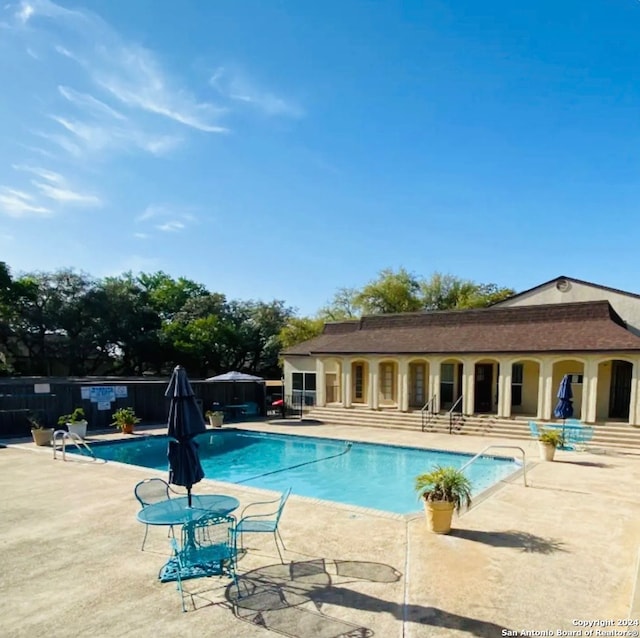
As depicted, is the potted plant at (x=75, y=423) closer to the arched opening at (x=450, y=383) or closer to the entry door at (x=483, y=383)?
the arched opening at (x=450, y=383)

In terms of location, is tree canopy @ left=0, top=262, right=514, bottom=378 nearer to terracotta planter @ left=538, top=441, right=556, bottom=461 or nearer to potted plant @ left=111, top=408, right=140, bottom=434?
potted plant @ left=111, top=408, right=140, bottom=434

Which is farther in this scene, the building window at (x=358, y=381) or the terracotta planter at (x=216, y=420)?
the building window at (x=358, y=381)

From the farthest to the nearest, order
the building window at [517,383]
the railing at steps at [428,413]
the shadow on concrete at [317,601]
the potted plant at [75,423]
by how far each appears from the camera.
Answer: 1. the building window at [517,383]
2. the railing at steps at [428,413]
3. the potted plant at [75,423]
4. the shadow on concrete at [317,601]

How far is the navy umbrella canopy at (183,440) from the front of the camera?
5.68m

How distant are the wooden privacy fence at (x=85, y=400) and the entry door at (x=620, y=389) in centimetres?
1730

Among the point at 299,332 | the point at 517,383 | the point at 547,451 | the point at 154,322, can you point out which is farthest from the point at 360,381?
the point at 154,322

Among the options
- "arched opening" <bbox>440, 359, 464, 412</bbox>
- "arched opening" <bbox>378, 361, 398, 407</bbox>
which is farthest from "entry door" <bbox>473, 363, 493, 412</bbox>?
"arched opening" <bbox>378, 361, 398, 407</bbox>

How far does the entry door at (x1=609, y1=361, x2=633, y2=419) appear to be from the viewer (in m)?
18.3

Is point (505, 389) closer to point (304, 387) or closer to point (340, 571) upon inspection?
point (304, 387)

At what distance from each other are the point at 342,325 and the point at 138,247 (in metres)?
12.5

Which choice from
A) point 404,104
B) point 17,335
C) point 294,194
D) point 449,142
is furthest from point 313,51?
point 17,335

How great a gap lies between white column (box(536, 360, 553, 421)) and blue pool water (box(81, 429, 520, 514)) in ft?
16.2

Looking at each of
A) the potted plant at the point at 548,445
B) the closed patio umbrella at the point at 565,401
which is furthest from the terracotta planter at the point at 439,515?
the closed patio umbrella at the point at 565,401

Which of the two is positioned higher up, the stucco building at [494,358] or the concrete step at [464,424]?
the stucco building at [494,358]
